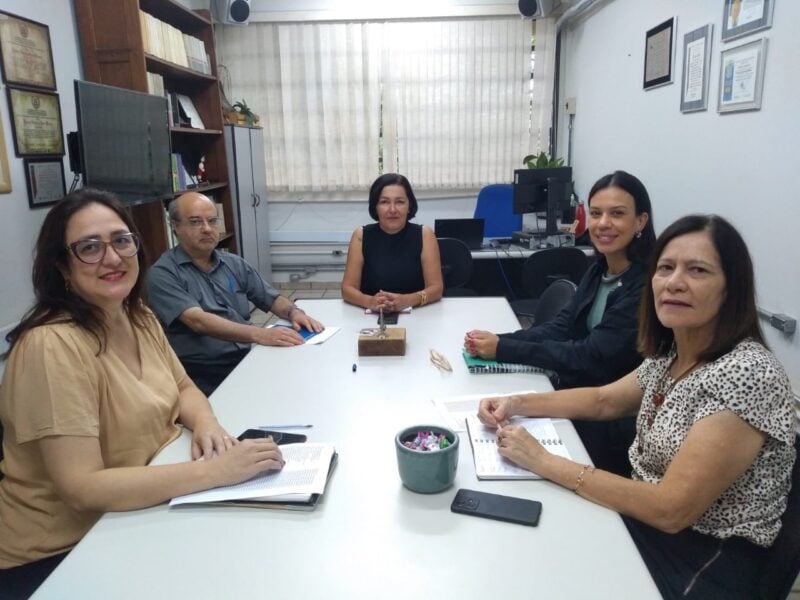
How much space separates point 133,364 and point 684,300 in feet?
4.18

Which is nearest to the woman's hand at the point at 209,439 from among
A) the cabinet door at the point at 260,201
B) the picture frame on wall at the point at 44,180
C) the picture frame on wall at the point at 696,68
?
the picture frame on wall at the point at 44,180

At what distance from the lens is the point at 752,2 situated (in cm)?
255

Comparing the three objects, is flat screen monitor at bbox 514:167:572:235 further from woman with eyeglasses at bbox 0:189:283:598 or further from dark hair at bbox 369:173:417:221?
woman with eyeglasses at bbox 0:189:283:598

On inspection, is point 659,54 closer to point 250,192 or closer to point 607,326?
point 607,326

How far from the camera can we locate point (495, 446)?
4.34 ft

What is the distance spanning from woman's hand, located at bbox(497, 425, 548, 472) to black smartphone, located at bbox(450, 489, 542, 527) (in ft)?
0.34

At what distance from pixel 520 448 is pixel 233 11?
198 inches

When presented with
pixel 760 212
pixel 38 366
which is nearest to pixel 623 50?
pixel 760 212

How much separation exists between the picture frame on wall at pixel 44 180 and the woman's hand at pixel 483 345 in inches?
92.4

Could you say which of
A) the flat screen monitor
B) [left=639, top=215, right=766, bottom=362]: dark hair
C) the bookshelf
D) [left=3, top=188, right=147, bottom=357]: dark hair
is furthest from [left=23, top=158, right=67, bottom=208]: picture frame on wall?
[left=639, top=215, right=766, bottom=362]: dark hair

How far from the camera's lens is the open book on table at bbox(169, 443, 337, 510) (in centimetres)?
112

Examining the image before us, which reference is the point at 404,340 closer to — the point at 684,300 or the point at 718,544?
the point at 684,300

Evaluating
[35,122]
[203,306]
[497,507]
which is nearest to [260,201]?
[35,122]

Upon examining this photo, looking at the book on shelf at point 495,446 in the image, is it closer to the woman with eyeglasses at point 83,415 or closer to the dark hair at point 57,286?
the woman with eyeglasses at point 83,415
